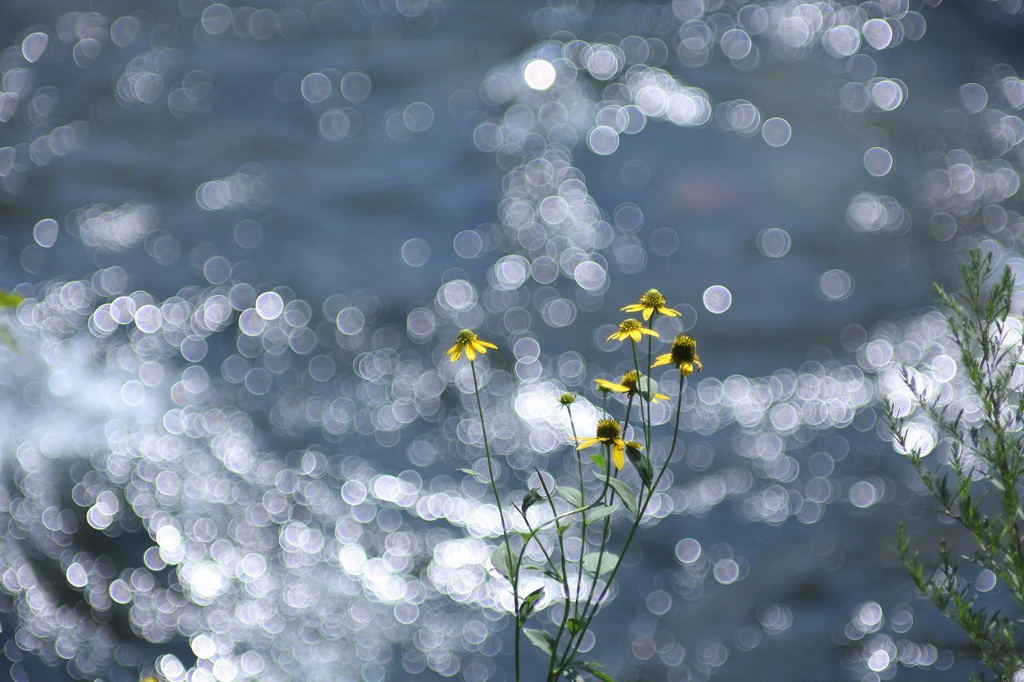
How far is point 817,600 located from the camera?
312cm

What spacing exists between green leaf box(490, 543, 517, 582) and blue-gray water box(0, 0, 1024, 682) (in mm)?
1627

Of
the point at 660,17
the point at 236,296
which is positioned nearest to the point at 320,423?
the point at 236,296

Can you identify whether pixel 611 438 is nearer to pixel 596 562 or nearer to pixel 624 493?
pixel 624 493

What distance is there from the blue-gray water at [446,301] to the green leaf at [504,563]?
163cm

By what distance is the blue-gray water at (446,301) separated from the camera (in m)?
3.05

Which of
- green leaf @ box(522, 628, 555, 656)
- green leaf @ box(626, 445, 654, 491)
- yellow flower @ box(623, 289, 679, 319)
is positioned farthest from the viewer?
yellow flower @ box(623, 289, 679, 319)

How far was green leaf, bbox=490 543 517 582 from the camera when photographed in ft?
4.36

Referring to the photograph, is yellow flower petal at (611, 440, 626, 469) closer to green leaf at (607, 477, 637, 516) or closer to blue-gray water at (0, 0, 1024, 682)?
green leaf at (607, 477, 637, 516)

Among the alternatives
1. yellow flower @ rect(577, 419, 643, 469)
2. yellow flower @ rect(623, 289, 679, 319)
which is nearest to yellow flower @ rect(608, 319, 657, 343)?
yellow flower @ rect(623, 289, 679, 319)

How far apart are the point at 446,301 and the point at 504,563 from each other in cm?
321

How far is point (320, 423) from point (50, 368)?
44.0 inches

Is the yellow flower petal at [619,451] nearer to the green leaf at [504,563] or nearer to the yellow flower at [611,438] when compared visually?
the yellow flower at [611,438]

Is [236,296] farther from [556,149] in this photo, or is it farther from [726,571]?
[726,571]

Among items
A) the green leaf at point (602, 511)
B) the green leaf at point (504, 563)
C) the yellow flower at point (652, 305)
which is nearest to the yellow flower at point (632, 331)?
the yellow flower at point (652, 305)
